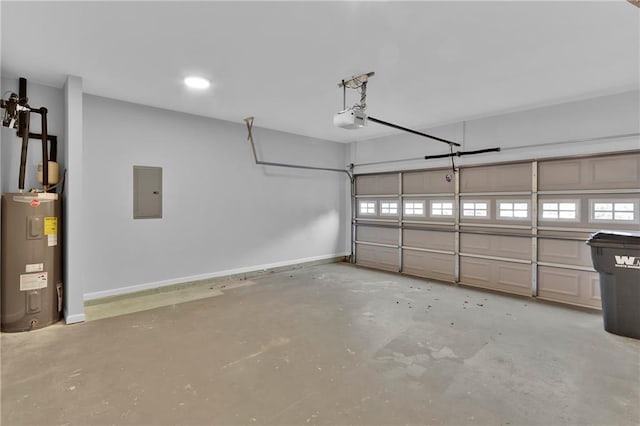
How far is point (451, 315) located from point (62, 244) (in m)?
4.49

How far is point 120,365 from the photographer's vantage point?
8.39 ft

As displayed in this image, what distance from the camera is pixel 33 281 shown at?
3.20 metres

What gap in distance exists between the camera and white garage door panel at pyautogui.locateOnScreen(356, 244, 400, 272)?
635 centimetres

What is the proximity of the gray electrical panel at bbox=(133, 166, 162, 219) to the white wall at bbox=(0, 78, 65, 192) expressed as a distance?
2.80 ft

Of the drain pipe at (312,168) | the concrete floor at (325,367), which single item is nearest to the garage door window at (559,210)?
the concrete floor at (325,367)

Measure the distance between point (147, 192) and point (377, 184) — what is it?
4.24 m

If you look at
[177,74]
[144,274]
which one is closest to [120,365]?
[144,274]

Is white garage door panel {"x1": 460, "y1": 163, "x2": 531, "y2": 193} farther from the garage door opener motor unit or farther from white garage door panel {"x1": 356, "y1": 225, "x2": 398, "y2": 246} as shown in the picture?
the garage door opener motor unit

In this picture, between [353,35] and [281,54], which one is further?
[281,54]

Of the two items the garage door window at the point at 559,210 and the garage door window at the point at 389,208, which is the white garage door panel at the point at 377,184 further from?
the garage door window at the point at 559,210

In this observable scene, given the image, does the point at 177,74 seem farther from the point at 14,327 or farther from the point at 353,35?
the point at 14,327

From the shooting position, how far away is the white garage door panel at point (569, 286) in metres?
4.06

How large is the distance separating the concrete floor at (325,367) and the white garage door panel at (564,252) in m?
0.65

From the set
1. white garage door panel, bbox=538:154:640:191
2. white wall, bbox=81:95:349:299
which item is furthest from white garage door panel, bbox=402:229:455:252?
white wall, bbox=81:95:349:299
